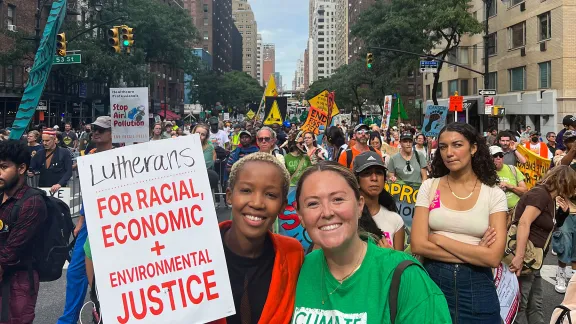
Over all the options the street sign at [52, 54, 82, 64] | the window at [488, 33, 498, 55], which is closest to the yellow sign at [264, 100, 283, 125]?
the street sign at [52, 54, 82, 64]

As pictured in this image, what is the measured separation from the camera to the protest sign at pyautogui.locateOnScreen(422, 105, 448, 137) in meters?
13.4

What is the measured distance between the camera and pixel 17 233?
3.81 m

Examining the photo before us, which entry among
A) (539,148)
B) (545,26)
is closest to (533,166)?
(539,148)

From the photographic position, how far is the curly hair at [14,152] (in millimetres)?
3975

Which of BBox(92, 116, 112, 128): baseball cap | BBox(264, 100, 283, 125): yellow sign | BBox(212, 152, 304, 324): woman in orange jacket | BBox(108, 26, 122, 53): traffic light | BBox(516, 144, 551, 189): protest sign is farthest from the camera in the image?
BBox(264, 100, 283, 125): yellow sign

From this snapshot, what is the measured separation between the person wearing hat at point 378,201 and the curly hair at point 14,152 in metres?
2.54

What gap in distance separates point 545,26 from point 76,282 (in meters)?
31.8

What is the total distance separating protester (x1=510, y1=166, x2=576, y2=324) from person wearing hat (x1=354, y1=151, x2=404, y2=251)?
1386mm

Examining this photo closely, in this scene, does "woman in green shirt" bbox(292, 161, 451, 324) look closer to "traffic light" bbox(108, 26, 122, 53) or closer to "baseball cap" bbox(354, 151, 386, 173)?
"baseball cap" bbox(354, 151, 386, 173)

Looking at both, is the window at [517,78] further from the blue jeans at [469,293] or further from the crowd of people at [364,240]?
the blue jeans at [469,293]

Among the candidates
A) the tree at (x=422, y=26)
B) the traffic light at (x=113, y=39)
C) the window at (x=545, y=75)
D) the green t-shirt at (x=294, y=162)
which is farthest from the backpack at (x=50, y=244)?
the window at (x=545, y=75)

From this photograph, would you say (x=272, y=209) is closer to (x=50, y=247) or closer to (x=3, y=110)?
(x=50, y=247)

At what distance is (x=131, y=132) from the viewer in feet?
32.7

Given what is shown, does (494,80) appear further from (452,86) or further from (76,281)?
(76,281)
